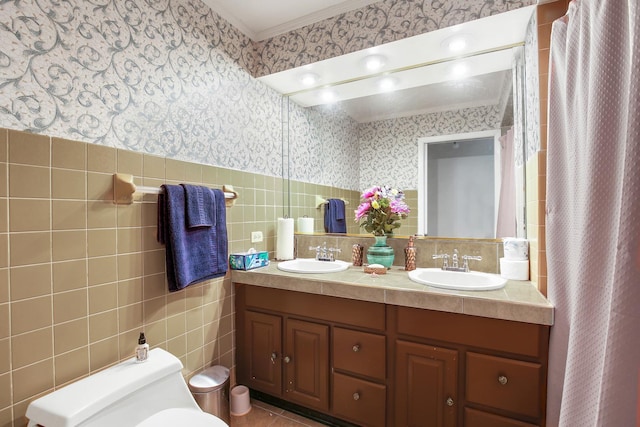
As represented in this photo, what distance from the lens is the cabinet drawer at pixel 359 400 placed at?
1511 millimetres

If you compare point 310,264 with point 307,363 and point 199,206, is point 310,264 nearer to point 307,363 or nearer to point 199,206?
point 307,363

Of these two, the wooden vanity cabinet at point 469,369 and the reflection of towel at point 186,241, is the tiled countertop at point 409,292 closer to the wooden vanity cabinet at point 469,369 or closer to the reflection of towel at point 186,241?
the wooden vanity cabinet at point 469,369

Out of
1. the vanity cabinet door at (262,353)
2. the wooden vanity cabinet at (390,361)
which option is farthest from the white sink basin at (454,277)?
the vanity cabinet door at (262,353)

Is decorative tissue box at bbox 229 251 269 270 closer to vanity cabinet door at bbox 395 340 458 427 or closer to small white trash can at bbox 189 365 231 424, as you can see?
small white trash can at bbox 189 365 231 424

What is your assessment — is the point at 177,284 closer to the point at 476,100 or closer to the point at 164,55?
→ the point at 164,55

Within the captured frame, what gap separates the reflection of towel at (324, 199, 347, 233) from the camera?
7.41ft

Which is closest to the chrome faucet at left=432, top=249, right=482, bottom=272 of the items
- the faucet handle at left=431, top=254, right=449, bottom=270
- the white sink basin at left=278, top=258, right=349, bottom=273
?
the faucet handle at left=431, top=254, right=449, bottom=270

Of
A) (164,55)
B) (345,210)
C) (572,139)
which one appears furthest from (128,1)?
(572,139)

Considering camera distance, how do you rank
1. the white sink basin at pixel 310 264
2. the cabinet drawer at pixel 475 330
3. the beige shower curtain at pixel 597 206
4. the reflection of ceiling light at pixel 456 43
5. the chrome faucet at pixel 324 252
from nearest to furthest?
1. the beige shower curtain at pixel 597 206
2. the cabinet drawer at pixel 475 330
3. the reflection of ceiling light at pixel 456 43
4. the white sink basin at pixel 310 264
5. the chrome faucet at pixel 324 252

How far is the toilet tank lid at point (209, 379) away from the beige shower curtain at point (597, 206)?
1.49 meters

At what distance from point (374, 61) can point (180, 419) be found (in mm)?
2098

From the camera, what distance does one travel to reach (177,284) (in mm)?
1472

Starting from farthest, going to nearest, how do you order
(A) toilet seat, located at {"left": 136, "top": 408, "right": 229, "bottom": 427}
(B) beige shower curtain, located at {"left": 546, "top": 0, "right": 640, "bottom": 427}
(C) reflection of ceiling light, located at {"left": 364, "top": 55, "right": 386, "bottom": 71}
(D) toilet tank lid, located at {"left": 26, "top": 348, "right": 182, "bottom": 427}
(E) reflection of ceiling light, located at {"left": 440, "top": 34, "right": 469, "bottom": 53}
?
1. (C) reflection of ceiling light, located at {"left": 364, "top": 55, "right": 386, "bottom": 71}
2. (E) reflection of ceiling light, located at {"left": 440, "top": 34, "right": 469, "bottom": 53}
3. (A) toilet seat, located at {"left": 136, "top": 408, "right": 229, "bottom": 427}
4. (D) toilet tank lid, located at {"left": 26, "top": 348, "right": 182, "bottom": 427}
5. (B) beige shower curtain, located at {"left": 546, "top": 0, "right": 640, "bottom": 427}

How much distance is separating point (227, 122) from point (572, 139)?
5.74 ft
